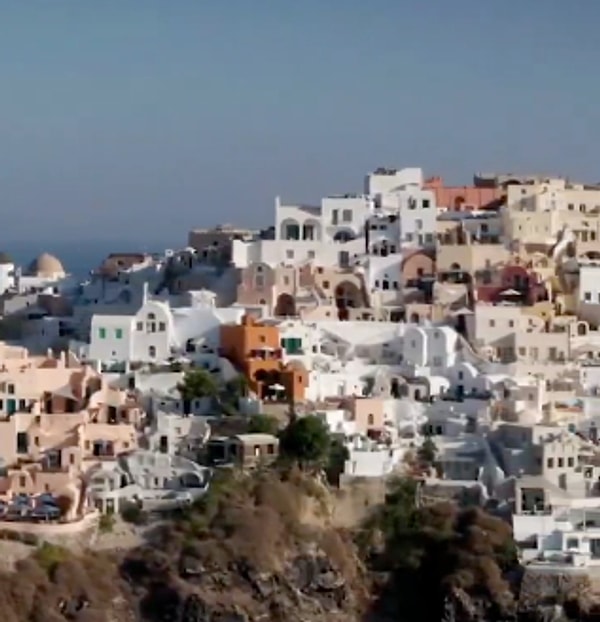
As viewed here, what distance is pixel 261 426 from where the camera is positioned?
31.7 m

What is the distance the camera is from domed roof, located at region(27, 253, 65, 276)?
→ 45031mm

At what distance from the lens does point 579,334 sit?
36.1 meters

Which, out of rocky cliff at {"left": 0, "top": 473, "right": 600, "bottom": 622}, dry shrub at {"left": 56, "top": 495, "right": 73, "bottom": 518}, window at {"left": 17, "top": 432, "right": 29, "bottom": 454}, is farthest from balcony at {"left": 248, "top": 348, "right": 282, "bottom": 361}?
dry shrub at {"left": 56, "top": 495, "right": 73, "bottom": 518}

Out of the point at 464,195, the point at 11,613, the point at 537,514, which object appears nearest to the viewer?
the point at 11,613

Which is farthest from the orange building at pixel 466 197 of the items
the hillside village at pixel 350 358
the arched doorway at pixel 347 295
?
the arched doorway at pixel 347 295

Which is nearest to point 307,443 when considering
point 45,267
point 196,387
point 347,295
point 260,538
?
point 260,538

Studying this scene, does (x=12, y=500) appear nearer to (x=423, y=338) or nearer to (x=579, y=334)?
(x=423, y=338)

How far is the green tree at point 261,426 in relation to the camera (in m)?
31.7

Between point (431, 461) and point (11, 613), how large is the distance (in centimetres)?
671

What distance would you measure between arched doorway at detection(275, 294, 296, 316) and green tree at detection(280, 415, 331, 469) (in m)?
5.43

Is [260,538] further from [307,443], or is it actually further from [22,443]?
[22,443]

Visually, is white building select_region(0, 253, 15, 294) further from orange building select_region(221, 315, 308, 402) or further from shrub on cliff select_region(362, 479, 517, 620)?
shrub on cliff select_region(362, 479, 517, 620)

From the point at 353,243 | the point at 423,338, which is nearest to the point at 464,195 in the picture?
the point at 353,243

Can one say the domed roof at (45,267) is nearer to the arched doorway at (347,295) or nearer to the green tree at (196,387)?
the arched doorway at (347,295)
